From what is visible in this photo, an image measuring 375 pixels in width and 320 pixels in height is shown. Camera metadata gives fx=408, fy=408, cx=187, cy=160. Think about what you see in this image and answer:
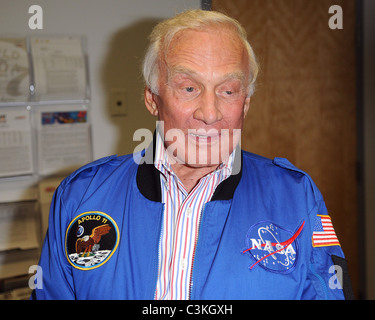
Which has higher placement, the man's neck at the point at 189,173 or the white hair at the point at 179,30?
the white hair at the point at 179,30

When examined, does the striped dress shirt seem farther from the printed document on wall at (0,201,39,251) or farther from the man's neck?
the printed document on wall at (0,201,39,251)

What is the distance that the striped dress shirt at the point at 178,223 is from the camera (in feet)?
2.78

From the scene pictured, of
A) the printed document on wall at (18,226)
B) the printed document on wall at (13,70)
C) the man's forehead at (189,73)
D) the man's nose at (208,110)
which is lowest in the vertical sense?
the printed document on wall at (18,226)

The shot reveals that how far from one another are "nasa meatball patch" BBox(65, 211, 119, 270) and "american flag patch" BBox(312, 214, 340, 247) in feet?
1.42

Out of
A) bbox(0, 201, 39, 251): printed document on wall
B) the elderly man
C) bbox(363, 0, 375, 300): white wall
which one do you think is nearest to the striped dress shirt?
the elderly man

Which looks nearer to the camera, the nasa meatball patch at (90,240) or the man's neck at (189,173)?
the nasa meatball patch at (90,240)

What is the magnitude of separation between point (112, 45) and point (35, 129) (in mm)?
456

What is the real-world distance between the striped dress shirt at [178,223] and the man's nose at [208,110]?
0.12m

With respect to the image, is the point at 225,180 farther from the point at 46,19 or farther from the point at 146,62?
the point at 46,19

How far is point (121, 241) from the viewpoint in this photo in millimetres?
882

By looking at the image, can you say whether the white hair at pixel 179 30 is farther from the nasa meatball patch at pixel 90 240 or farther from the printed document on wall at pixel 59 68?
the printed document on wall at pixel 59 68

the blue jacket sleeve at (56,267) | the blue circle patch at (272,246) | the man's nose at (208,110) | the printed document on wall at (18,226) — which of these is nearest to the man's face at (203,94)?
the man's nose at (208,110)
